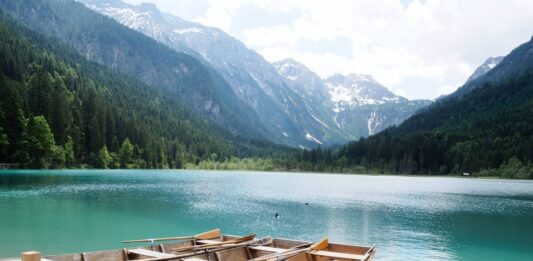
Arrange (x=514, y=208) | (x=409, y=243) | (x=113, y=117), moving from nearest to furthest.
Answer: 1. (x=409, y=243)
2. (x=514, y=208)
3. (x=113, y=117)

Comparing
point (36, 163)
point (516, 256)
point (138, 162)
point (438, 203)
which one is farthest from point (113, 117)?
point (516, 256)

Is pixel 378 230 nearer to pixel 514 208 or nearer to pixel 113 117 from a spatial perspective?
pixel 514 208

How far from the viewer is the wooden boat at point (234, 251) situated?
20625mm

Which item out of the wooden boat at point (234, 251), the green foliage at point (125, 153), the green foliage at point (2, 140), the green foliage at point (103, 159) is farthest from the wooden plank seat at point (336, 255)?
the green foliage at point (125, 153)

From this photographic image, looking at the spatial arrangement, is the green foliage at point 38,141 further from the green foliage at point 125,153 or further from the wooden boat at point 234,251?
the wooden boat at point 234,251

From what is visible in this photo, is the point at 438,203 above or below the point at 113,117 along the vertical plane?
below

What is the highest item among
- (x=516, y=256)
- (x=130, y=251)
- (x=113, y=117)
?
(x=113, y=117)

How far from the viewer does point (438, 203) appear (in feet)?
271

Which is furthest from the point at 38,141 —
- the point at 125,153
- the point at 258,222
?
the point at 258,222

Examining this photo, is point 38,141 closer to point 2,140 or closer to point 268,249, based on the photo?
point 2,140

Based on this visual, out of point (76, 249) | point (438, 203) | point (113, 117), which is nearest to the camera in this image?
point (76, 249)

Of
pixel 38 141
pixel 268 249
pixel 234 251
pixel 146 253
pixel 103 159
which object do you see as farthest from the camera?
pixel 103 159

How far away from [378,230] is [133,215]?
2697 centimetres

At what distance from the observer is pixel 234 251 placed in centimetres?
2400
